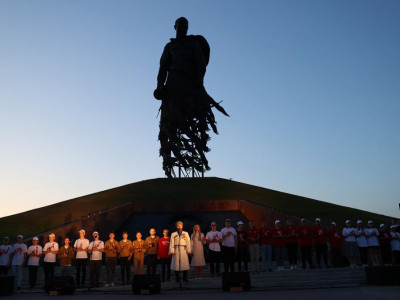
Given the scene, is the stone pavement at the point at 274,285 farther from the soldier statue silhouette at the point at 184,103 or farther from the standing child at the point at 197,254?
the soldier statue silhouette at the point at 184,103

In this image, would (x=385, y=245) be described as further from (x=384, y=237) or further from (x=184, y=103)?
(x=184, y=103)

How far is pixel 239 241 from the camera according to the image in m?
14.2

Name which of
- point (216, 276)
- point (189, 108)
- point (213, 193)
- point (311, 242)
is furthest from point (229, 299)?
point (189, 108)

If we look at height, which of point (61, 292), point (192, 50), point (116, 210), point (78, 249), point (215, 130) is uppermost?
point (192, 50)

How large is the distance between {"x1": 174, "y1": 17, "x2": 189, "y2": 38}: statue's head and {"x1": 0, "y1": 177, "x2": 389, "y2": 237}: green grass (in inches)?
512

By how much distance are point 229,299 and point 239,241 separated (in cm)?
535

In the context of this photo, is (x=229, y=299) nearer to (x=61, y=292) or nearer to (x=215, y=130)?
(x=61, y=292)

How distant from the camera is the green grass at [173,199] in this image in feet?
75.7

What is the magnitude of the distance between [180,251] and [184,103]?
21931 mm

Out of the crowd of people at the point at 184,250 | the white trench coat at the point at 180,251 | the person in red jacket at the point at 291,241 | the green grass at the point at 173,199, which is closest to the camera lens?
the white trench coat at the point at 180,251

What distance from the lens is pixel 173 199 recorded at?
82.5 feet

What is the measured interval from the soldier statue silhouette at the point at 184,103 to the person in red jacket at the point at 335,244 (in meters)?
19.7

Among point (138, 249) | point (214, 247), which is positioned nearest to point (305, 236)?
point (214, 247)

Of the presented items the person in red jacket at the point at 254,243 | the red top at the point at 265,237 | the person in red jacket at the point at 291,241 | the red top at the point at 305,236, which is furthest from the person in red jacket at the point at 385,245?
the person in red jacket at the point at 254,243
